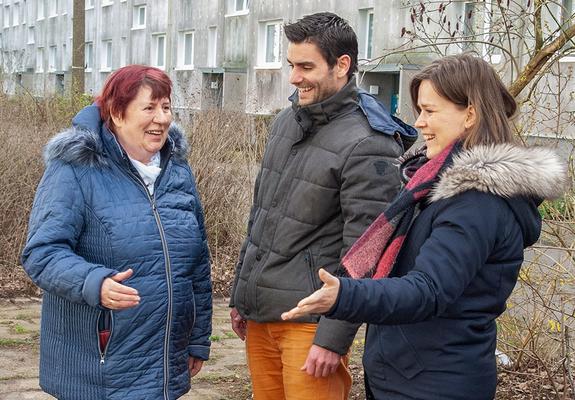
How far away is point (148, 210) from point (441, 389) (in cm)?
127

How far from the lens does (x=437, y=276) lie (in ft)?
7.96

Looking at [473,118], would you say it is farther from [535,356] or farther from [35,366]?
[35,366]

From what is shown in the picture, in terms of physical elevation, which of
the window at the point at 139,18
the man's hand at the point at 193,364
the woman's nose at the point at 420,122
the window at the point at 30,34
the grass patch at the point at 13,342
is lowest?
the grass patch at the point at 13,342

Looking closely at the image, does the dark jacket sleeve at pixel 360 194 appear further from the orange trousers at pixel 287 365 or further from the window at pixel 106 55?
the window at pixel 106 55

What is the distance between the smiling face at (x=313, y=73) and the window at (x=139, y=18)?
38.5 meters

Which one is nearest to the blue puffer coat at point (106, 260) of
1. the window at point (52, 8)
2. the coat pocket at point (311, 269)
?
the coat pocket at point (311, 269)

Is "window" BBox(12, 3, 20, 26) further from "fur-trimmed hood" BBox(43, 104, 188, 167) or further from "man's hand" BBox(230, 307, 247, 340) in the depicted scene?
"fur-trimmed hood" BBox(43, 104, 188, 167)

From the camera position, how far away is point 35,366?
18.6 feet

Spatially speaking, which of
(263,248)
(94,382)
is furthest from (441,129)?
(94,382)

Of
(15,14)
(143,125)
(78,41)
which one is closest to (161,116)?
(143,125)

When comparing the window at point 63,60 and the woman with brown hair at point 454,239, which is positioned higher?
the window at point 63,60

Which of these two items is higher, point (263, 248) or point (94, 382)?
point (263, 248)

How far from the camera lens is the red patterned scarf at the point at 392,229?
2646 mm

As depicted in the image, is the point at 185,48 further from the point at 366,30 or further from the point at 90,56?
the point at 366,30
